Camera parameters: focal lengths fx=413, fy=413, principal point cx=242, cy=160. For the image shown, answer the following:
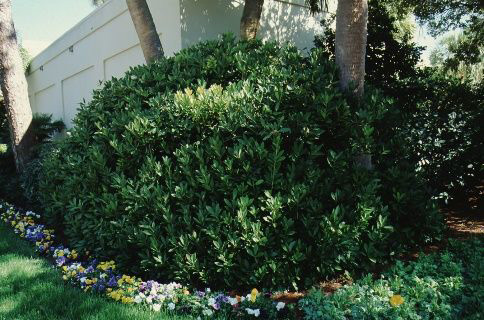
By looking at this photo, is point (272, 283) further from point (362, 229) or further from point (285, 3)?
point (285, 3)

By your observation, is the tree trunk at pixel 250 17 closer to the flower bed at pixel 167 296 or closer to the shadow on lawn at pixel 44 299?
the flower bed at pixel 167 296

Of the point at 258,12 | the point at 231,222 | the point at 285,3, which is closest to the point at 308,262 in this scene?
the point at 231,222

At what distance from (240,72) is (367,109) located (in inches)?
55.2

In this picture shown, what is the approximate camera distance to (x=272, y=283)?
3.52 m

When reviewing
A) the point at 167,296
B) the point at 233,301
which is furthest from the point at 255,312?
the point at 167,296

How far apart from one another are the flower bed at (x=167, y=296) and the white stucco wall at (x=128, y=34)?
2295 mm

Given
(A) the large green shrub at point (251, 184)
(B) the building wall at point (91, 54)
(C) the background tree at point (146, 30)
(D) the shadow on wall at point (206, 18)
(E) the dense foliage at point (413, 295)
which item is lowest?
(E) the dense foliage at point (413, 295)

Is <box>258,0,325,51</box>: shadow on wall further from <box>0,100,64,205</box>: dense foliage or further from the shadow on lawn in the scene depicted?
the shadow on lawn

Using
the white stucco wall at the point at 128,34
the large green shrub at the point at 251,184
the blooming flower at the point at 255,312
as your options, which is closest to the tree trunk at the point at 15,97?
the white stucco wall at the point at 128,34

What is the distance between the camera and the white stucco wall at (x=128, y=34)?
26.1ft

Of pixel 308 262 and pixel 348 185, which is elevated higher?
pixel 348 185

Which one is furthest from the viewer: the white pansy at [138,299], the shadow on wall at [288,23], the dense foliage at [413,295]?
the shadow on wall at [288,23]

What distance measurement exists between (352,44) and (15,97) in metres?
7.07

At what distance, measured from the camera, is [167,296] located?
336 cm
